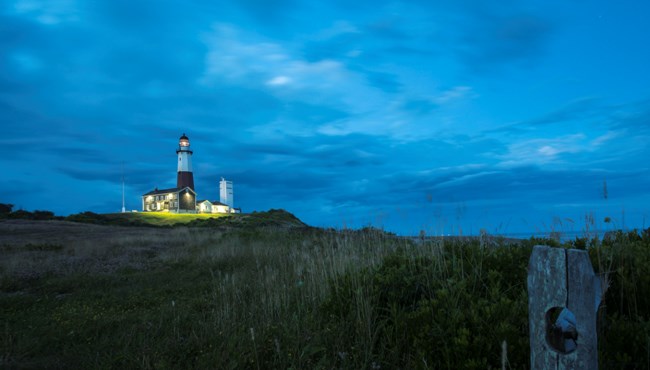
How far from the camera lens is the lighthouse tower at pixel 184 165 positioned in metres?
73.0

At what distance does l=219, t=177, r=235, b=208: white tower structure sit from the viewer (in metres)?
84.3

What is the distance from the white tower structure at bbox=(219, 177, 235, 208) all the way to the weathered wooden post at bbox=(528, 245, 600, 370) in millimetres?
85065

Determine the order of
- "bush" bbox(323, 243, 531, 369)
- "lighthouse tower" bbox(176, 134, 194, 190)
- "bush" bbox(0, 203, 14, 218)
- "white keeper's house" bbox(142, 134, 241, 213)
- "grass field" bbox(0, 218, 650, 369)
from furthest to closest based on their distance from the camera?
1. "lighthouse tower" bbox(176, 134, 194, 190)
2. "white keeper's house" bbox(142, 134, 241, 213)
3. "bush" bbox(0, 203, 14, 218)
4. "grass field" bbox(0, 218, 650, 369)
5. "bush" bbox(323, 243, 531, 369)

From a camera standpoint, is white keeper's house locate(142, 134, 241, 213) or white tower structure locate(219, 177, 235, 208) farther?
white tower structure locate(219, 177, 235, 208)

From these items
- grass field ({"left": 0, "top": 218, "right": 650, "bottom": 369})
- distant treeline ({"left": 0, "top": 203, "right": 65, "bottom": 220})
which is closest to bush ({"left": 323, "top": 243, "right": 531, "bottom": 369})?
grass field ({"left": 0, "top": 218, "right": 650, "bottom": 369})

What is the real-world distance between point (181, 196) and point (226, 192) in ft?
52.8

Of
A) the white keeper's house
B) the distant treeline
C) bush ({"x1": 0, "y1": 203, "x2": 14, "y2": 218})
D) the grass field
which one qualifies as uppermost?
the white keeper's house

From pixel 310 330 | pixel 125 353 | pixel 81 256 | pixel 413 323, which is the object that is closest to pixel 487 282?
pixel 413 323

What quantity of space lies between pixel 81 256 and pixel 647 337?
55.2ft

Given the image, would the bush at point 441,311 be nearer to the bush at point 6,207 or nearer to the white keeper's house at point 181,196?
the bush at point 6,207

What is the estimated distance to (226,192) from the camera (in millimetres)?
84938

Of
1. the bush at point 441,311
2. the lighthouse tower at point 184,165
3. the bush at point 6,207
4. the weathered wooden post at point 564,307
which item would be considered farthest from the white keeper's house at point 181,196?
the weathered wooden post at point 564,307

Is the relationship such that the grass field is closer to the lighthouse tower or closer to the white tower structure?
the lighthouse tower

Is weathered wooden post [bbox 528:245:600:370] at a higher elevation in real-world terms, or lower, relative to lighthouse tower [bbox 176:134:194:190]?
lower
